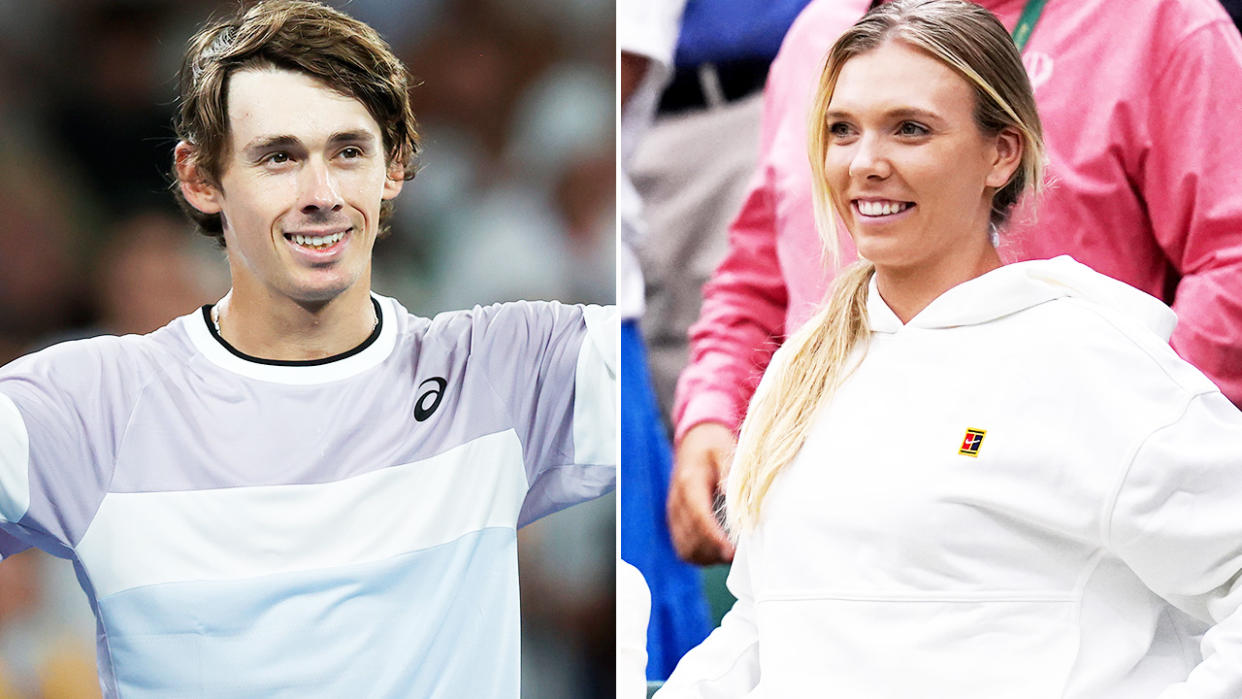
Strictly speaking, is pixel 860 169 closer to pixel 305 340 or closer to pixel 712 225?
pixel 712 225

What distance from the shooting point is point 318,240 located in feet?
6.32

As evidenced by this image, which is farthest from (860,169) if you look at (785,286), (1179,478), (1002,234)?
(1179,478)

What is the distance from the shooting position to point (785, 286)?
192 centimetres

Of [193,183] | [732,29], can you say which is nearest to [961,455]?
[732,29]

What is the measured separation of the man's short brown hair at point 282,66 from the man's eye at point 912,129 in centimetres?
85

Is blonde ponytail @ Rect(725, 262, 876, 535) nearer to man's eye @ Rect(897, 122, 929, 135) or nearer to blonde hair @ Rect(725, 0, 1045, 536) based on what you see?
blonde hair @ Rect(725, 0, 1045, 536)

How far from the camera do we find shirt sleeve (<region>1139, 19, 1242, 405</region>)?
63.8 inches

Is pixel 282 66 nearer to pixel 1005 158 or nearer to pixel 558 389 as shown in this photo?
pixel 558 389

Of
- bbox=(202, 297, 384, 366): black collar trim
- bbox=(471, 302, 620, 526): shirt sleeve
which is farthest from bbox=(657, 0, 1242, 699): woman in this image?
bbox=(202, 297, 384, 366): black collar trim

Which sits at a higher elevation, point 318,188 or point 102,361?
point 318,188

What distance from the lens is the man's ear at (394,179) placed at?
1.98 meters

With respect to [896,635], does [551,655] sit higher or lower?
lower

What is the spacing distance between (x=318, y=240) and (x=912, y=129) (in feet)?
3.16

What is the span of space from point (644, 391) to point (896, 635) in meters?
0.71
